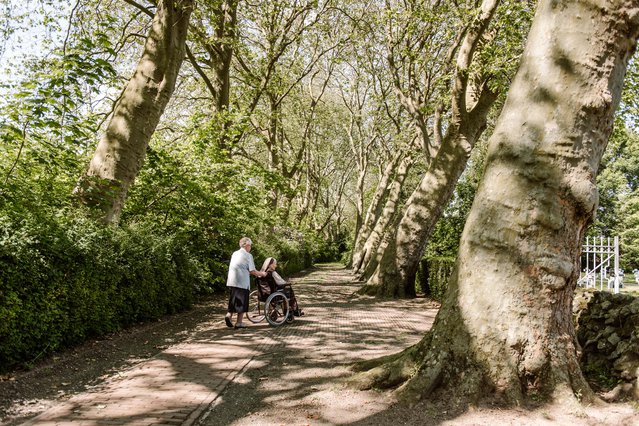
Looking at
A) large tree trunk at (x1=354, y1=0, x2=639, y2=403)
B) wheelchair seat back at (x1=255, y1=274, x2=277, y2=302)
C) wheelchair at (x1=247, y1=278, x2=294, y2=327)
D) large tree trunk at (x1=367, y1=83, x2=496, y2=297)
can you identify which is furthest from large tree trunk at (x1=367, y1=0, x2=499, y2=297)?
large tree trunk at (x1=354, y1=0, x2=639, y2=403)

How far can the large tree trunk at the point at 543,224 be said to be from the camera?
14.8 ft

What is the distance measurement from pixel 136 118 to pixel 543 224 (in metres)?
7.97

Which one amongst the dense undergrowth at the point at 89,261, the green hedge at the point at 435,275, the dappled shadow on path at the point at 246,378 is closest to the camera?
the dappled shadow on path at the point at 246,378

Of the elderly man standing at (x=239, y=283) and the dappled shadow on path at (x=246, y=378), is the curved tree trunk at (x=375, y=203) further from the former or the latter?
the dappled shadow on path at (x=246, y=378)

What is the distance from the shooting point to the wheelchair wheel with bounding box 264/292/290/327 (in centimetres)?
1046

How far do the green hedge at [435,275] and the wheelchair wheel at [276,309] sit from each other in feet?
16.6

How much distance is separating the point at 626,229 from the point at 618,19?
4673 centimetres

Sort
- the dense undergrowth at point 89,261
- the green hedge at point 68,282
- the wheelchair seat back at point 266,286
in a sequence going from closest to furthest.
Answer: the green hedge at point 68,282 → the dense undergrowth at point 89,261 → the wheelchair seat back at point 266,286

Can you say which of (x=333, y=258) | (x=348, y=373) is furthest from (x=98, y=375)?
(x=333, y=258)

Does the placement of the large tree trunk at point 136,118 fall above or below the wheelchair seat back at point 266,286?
above

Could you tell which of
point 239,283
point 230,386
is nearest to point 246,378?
point 230,386

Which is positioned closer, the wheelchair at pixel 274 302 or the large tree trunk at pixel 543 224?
the large tree trunk at pixel 543 224

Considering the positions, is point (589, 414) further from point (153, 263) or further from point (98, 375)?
point (153, 263)

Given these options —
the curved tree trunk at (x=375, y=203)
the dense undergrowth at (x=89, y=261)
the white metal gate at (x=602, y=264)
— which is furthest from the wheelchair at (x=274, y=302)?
the curved tree trunk at (x=375, y=203)
